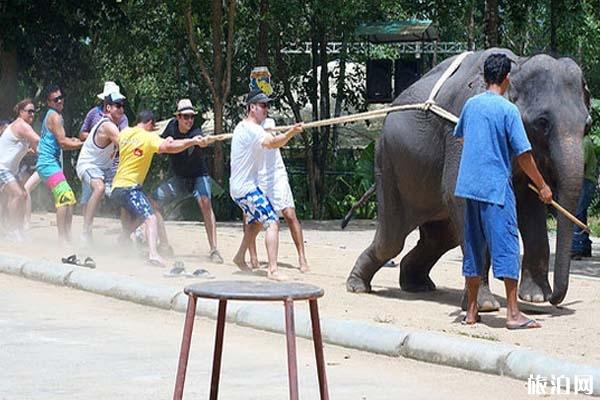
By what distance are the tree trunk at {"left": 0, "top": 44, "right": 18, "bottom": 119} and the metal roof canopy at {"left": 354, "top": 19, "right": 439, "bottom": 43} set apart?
6499 mm

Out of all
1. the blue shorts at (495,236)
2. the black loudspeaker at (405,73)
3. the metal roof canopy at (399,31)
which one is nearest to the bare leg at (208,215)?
the blue shorts at (495,236)

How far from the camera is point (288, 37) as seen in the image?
88.8 ft

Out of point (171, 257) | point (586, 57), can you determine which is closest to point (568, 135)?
point (171, 257)

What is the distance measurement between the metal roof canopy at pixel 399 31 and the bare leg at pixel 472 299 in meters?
16.3

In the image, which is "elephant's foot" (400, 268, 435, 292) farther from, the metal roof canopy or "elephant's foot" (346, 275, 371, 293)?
the metal roof canopy

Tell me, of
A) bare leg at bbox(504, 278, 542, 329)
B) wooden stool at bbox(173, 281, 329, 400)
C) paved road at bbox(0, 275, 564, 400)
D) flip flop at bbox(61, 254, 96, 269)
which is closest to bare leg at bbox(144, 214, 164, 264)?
flip flop at bbox(61, 254, 96, 269)

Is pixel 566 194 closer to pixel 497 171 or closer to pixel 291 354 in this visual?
pixel 497 171

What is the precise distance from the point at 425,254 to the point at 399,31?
1567cm

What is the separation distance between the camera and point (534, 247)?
1133cm

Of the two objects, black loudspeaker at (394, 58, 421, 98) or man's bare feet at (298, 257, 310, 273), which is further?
black loudspeaker at (394, 58, 421, 98)

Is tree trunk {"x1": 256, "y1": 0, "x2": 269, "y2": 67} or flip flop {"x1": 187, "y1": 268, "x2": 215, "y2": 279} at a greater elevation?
tree trunk {"x1": 256, "y1": 0, "x2": 269, "y2": 67}

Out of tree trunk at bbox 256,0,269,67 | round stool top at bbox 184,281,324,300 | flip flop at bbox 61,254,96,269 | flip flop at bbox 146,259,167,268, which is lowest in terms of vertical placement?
flip flop at bbox 146,259,167,268

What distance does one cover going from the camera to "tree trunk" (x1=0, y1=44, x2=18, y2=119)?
83.5 feet

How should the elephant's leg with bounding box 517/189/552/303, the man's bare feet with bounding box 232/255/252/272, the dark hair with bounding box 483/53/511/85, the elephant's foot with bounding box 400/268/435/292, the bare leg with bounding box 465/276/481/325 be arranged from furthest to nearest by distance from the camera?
the man's bare feet with bounding box 232/255/252/272 → the elephant's foot with bounding box 400/268/435/292 → the elephant's leg with bounding box 517/189/552/303 → the bare leg with bounding box 465/276/481/325 → the dark hair with bounding box 483/53/511/85
